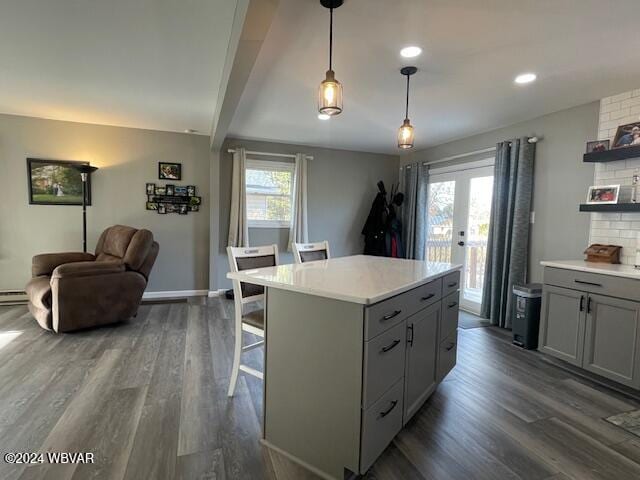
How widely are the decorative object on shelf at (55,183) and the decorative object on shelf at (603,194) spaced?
18.7 feet

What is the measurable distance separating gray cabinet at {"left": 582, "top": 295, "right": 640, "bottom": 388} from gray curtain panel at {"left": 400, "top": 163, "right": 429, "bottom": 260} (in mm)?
2621

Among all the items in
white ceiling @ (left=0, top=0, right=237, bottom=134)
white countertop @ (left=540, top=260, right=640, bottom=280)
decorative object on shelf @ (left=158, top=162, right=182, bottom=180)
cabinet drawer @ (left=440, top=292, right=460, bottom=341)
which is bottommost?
cabinet drawer @ (left=440, top=292, right=460, bottom=341)

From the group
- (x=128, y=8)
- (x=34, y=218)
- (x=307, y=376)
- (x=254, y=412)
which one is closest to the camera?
(x=307, y=376)

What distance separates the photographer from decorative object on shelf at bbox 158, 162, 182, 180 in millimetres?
4750

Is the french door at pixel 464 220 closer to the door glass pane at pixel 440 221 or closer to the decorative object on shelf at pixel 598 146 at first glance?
the door glass pane at pixel 440 221

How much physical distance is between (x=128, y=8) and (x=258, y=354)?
8.39ft

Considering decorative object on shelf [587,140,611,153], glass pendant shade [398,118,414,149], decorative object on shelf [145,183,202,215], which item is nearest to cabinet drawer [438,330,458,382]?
glass pendant shade [398,118,414,149]

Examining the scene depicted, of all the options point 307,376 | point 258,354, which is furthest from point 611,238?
point 258,354

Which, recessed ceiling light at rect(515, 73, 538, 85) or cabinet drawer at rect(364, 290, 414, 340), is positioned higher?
recessed ceiling light at rect(515, 73, 538, 85)

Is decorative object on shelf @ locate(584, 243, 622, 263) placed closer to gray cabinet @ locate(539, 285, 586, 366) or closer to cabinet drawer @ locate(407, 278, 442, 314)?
gray cabinet @ locate(539, 285, 586, 366)

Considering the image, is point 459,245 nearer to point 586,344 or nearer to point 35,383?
point 586,344

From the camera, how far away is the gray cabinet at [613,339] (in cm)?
235

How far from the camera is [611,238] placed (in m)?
3.01

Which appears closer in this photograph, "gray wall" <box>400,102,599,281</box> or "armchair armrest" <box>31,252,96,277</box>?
"gray wall" <box>400,102,599,281</box>
